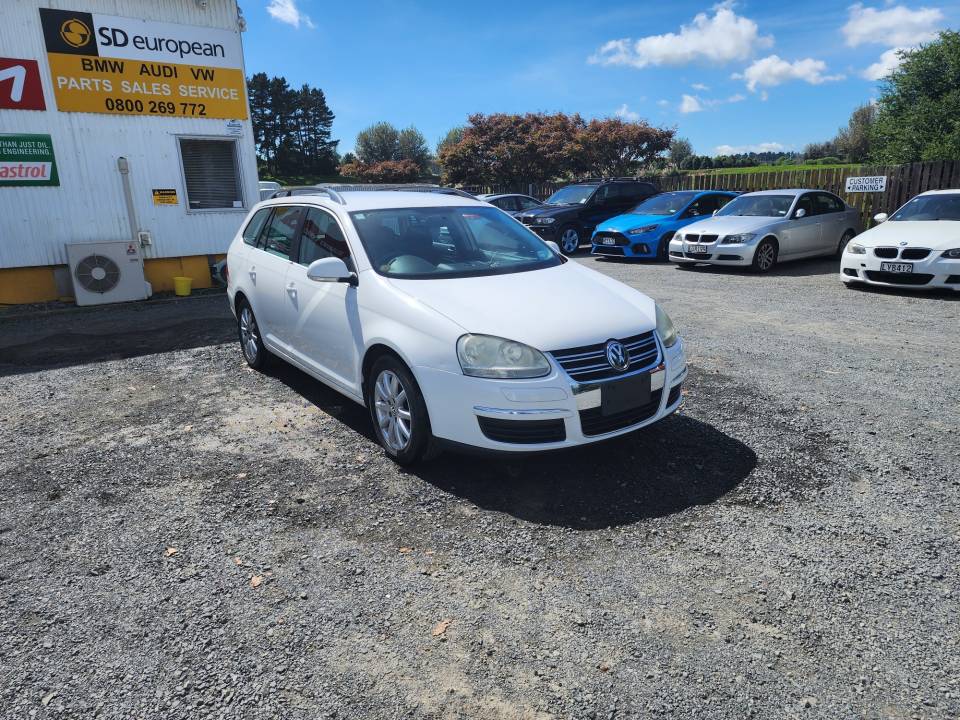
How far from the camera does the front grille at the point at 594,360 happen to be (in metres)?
3.50

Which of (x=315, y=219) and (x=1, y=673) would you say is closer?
(x=1, y=673)

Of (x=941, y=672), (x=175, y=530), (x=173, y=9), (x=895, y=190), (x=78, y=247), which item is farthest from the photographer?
(x=895, y=190)

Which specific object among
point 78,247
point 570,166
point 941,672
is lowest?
point 941,672

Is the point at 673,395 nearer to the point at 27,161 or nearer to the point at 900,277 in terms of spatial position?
the point at 900,277

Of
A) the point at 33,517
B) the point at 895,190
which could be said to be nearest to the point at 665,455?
the point at 33,517

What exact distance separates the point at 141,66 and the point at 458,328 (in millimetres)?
9531

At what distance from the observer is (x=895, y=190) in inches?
579

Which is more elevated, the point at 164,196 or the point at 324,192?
the point at 164,196

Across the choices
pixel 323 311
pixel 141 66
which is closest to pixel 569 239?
pixel 141 66

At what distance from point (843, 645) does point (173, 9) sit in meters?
12.2

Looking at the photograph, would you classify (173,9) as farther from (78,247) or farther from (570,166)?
(570,166)

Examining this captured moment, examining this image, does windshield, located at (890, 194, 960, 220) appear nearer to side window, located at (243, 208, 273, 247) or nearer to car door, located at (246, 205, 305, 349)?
car door, located at (246, 205, 305, 349)

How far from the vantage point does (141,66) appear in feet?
33.1

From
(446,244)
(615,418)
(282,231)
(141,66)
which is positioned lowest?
(615,418)
